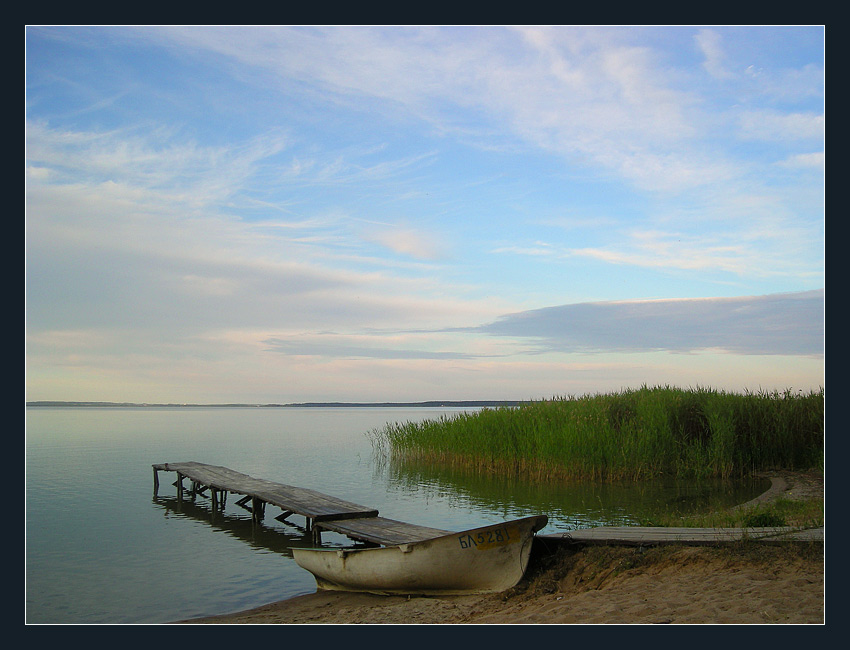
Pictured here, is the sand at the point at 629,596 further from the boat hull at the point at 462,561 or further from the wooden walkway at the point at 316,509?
the wooden walkway at the point at 316,509

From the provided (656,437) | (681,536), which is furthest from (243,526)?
(656,437)

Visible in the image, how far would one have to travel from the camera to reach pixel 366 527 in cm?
1006

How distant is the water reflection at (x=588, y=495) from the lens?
1231 centimetres

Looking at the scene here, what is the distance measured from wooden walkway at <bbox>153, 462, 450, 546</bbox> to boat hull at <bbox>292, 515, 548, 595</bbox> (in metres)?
1.20

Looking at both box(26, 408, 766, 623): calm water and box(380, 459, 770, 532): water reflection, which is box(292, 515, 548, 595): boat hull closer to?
box(26, 408, 766, 623): calm water

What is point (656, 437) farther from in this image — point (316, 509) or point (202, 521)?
point (202, 521)

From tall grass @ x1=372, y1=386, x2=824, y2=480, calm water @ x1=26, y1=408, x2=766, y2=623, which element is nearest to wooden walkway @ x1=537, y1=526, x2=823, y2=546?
calm water @ x1=26, y1=408, x2=766, y2=623

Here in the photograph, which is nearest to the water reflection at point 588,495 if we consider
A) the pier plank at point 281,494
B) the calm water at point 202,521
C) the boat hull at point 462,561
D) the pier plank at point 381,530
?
the calm water at point 202,521

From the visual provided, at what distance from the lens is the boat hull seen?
7.17 m

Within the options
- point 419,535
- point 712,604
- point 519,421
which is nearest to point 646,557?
point 712,604

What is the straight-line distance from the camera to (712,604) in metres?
5.36

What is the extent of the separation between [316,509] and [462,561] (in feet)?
16.1

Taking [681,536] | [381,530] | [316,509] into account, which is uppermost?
[681,536]

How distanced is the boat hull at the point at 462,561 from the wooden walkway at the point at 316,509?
3.92 feet
